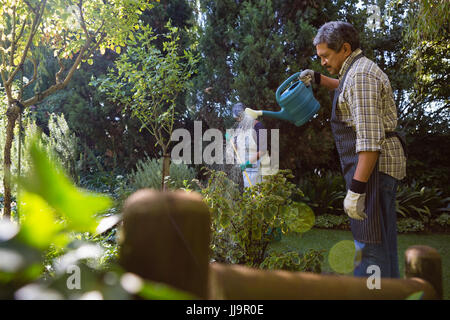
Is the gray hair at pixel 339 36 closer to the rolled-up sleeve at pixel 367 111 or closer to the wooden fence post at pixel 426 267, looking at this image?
the rolled-up sleeve at pixel 367 111

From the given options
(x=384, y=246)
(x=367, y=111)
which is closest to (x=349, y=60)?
(x=367, y=111)

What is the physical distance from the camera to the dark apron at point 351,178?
1610mm

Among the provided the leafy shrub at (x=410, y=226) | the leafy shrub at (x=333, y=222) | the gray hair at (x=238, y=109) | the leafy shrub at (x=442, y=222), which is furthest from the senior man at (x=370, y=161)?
the leafy shrub at (x=442, y=222)

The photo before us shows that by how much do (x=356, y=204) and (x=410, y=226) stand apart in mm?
4515

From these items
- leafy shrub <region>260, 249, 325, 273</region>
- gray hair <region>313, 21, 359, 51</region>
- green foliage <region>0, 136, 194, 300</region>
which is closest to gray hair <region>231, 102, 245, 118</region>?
leafy shrub <region>260, 249, 325, 273</region>

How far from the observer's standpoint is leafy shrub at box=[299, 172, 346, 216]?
19.0 feet

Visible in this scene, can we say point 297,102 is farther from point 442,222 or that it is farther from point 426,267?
point 442,222

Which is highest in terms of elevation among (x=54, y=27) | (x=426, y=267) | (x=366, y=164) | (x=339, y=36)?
(x=54, y=27)

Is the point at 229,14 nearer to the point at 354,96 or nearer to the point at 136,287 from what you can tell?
the point at 354,96

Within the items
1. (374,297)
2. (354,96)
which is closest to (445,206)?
(354,96)

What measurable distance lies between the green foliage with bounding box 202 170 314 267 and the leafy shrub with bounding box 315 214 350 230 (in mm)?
3081

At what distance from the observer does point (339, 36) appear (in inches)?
Answer: 72.6

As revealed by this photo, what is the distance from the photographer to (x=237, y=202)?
8.30 ft

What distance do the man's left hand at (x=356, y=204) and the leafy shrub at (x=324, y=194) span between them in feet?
13.1
